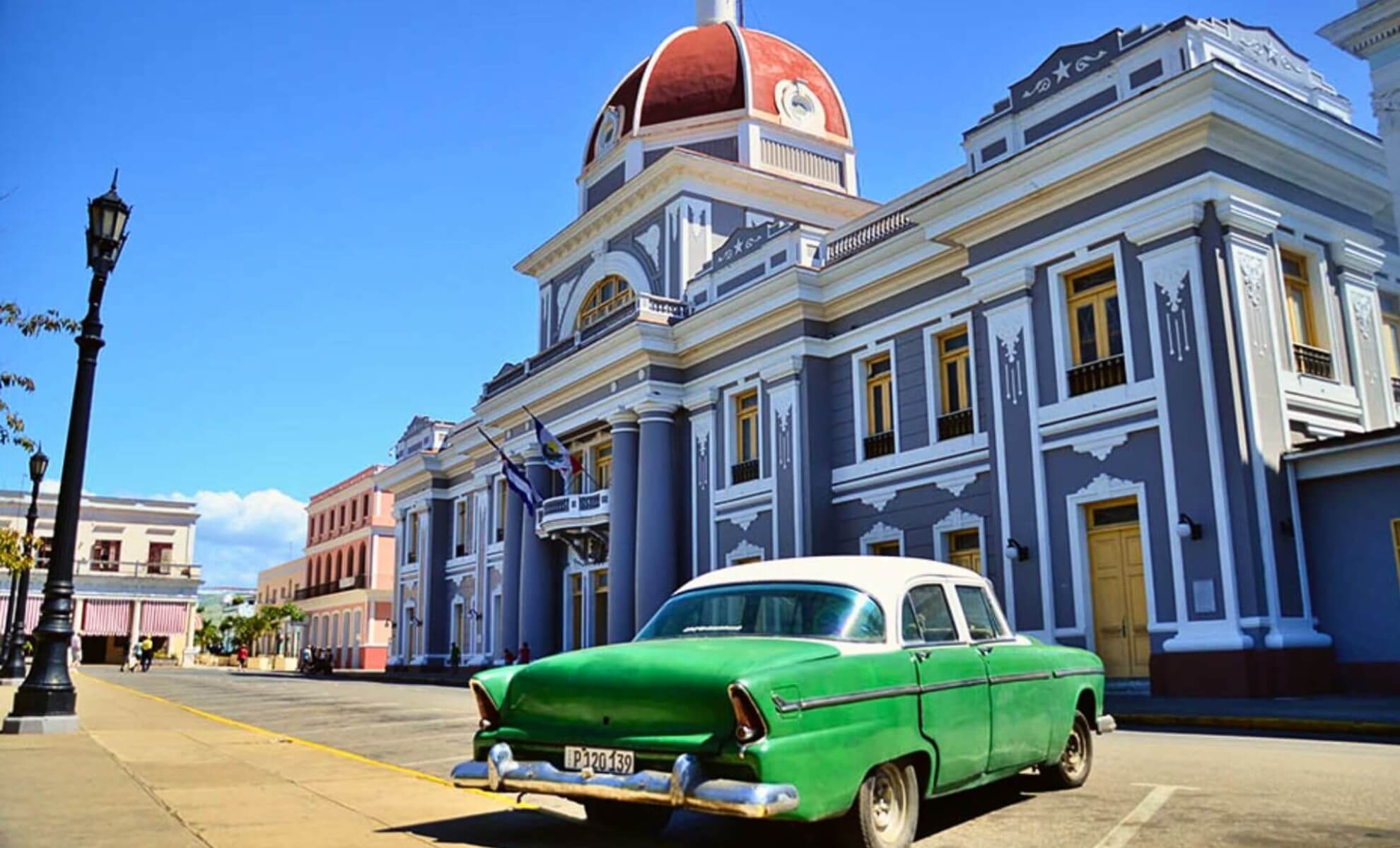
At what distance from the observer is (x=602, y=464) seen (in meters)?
31.3

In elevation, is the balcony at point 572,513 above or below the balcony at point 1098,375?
below

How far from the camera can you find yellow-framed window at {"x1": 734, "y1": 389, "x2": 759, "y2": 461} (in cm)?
2553

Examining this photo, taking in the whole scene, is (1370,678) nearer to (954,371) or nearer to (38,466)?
(954,371)

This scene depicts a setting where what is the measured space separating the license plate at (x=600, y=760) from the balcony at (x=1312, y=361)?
47.7ft

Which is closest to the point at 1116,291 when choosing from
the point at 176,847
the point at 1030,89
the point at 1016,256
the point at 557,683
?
the point at 1016,256

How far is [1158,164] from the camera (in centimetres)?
1648

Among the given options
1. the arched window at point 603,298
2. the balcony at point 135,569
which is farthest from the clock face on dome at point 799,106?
the balcony at point 135,569

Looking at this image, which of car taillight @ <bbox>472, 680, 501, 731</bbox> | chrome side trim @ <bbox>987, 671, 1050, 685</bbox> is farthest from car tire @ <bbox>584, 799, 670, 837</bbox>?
chrome side trim @ <bbox>987, 671, 1050, 685</bbox>

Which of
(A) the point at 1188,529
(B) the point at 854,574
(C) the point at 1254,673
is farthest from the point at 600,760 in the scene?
(A) the point at 1188,529

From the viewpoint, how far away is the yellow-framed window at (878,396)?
74.3 feet

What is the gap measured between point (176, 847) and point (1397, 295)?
67.7ft

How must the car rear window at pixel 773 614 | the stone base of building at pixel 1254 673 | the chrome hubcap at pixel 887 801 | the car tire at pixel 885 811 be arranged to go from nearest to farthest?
1. the car tire at pixel 885 811
2. the chrome hubcap at pixel 887 801
3. the car rear window at pixel 773 614
4. the stone base of building at pixel 1254 673

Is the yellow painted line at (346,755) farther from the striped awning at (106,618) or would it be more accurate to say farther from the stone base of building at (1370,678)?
the striped awning at (106,618)

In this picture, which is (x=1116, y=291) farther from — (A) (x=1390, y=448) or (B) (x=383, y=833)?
(B) (x=383, y=833)
